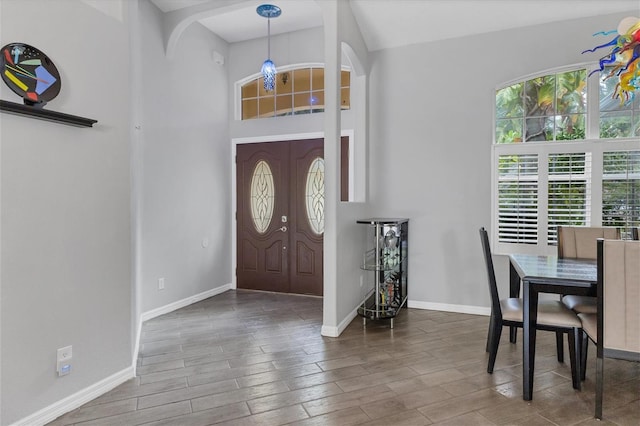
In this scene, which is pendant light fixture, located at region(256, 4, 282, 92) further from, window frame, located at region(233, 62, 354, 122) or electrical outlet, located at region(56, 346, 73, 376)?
electrical outlet, located at region(56, 346, 73, 376)

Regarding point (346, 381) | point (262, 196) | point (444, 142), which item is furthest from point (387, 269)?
point (262, 196)

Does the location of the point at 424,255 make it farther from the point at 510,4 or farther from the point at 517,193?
the point at 510,4

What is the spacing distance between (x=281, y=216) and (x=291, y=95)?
1.66m

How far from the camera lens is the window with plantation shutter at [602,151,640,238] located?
11.9 feet

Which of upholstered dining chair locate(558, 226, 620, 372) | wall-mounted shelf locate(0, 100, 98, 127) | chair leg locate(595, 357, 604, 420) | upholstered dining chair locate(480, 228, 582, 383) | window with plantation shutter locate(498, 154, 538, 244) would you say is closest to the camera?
wall-mounted shelf locate(0, 100, 98, 127)

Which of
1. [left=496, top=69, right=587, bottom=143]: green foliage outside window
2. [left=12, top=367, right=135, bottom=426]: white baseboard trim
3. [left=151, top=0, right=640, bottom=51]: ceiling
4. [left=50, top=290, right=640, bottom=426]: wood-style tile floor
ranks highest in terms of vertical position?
[left=151, top=0, right=640, bottom=51]: ceiling

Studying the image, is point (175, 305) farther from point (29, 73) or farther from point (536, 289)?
point (536, 289)

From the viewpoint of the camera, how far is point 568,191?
3840 mm

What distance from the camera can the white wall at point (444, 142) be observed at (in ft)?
13.3

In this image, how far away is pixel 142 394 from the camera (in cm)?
245

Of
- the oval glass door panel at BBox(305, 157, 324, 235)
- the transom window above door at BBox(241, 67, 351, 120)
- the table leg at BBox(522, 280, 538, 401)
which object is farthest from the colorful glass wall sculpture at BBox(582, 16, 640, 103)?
the oval glass door panel at BBox(305, 157, 324, 235)

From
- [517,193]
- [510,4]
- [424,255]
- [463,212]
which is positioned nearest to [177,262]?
[424,255]

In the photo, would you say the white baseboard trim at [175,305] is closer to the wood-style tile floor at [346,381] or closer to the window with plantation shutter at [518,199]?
the wood-style tile floor at [346,381]

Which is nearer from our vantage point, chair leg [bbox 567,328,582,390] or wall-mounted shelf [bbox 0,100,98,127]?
wall-mounted shelf [bbox 0,100,98,127]
